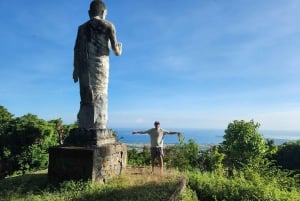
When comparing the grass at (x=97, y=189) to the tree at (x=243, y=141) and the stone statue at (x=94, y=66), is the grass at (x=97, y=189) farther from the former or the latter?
the tree at (x=243, y=141)

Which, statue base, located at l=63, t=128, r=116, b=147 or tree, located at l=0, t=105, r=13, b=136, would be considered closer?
statue base, located at l=63, t=128, r=116, b=147

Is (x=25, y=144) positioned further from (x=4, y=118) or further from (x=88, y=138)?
(x=88, y=138)

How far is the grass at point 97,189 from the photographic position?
8102 mm

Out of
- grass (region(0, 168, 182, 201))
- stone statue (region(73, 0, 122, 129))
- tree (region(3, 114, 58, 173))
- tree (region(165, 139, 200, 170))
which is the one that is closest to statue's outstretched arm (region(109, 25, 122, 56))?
stone statue (region(73, 0, 122, 129))

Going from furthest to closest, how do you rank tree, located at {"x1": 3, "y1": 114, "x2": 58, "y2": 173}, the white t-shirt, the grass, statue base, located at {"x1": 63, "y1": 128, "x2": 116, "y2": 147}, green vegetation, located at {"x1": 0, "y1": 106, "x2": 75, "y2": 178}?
tree, located at {"x1": 3, "y1": 114, "x2": 58, "y2": 173} < green vegetation, located at {"x1": 0, "y1": 106, "x2": 75, "y2": 178} < the white t-shirt < statue base, located at {"x1": 63, "y1": 128, "x2": 116, "y2": 147} < the grass

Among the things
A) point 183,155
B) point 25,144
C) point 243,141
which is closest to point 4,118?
point 25,144

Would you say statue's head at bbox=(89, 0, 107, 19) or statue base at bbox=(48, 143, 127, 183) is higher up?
statue's head at bbox=(89, 0, 107, 19)

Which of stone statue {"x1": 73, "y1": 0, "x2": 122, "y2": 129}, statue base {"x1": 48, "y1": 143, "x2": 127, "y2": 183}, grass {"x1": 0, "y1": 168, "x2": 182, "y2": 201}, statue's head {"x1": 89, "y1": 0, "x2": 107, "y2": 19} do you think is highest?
statue's head {"x1": 89, "y1": 0, "x2": 107, "y2": 19}

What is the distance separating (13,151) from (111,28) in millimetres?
16438

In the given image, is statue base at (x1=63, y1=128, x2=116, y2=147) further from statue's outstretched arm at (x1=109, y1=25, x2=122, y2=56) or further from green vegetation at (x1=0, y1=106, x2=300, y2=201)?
statue's outstretched arm at (x1=109, y1=25, x2=122, y2=56)

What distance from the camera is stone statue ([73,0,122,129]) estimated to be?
9891 millimetres

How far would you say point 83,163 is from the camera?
8.95 metres

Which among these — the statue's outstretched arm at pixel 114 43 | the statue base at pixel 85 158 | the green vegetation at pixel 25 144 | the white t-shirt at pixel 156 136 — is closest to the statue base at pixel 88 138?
the statue base at pixel 85 158

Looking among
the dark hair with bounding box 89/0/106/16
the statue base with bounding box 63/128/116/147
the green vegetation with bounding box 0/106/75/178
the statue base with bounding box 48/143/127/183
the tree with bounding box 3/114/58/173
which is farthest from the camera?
the tree with bounding box 3/114/58/173
